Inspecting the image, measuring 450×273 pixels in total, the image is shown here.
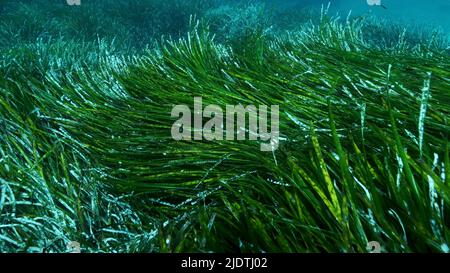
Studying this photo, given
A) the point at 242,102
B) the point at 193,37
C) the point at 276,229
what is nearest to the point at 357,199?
the point at 276,229

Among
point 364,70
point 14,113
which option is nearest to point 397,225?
point 364,70

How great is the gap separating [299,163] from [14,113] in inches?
44.3

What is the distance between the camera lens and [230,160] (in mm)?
1231

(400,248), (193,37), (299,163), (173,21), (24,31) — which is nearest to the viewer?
(400,248)

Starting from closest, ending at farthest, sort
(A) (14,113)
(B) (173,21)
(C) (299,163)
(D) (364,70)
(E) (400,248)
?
(E) (400,248)
(C) (299,163)
(A) (14,113)
(D) (364,70)
(B) (173,21)

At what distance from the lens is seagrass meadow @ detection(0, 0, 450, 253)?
92 centimetres

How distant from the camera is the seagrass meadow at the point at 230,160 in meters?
0.92

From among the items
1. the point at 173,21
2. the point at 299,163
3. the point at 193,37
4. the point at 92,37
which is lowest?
the point at 299,163

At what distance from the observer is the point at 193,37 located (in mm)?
2555
